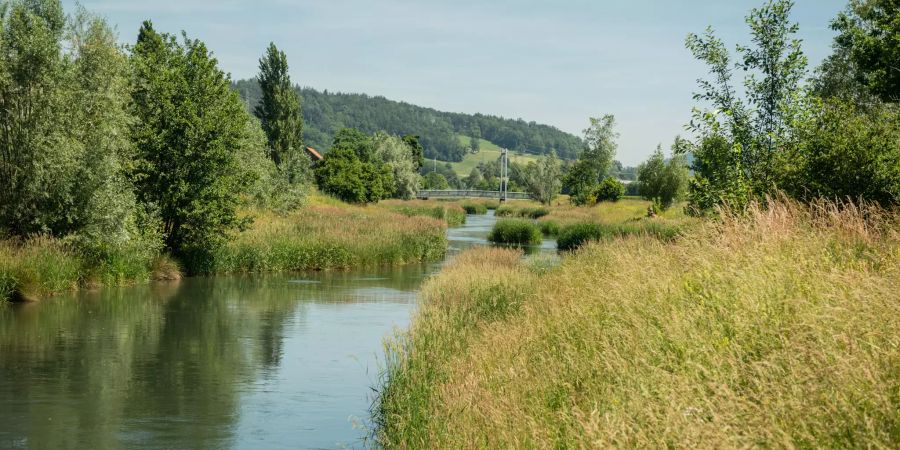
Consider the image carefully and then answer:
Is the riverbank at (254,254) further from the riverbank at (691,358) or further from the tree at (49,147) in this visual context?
the riverbank at (691,358)

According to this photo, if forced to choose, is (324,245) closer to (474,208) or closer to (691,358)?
(691,358)

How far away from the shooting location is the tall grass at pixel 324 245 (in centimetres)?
3662

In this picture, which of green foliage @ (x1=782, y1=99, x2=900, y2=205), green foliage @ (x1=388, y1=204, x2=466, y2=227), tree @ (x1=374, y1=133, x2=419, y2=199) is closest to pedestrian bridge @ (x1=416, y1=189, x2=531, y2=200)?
tree @ (x1=374, y1=133, x2=419, y2=199)

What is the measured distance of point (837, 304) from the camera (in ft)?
29.1

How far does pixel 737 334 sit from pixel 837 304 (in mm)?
1069

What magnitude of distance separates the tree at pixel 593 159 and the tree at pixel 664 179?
1925 cm

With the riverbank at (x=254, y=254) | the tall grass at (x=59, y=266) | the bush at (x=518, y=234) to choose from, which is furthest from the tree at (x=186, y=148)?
the bush at (x=518, y=234)

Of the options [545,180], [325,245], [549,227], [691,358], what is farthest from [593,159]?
[691,358]

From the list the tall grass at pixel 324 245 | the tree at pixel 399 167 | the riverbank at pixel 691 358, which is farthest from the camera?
the tree at pixel 399 167

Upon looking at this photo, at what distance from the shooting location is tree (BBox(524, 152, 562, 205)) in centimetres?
11269

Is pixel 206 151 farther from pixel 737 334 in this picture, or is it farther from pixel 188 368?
pixel 737 334

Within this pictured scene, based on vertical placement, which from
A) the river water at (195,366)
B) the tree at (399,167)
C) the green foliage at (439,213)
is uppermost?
the tree at (399,167)

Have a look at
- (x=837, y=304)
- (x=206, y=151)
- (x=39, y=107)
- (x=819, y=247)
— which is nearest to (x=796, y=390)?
(x=837, y=304)

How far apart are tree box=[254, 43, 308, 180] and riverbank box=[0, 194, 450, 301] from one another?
14632mm
